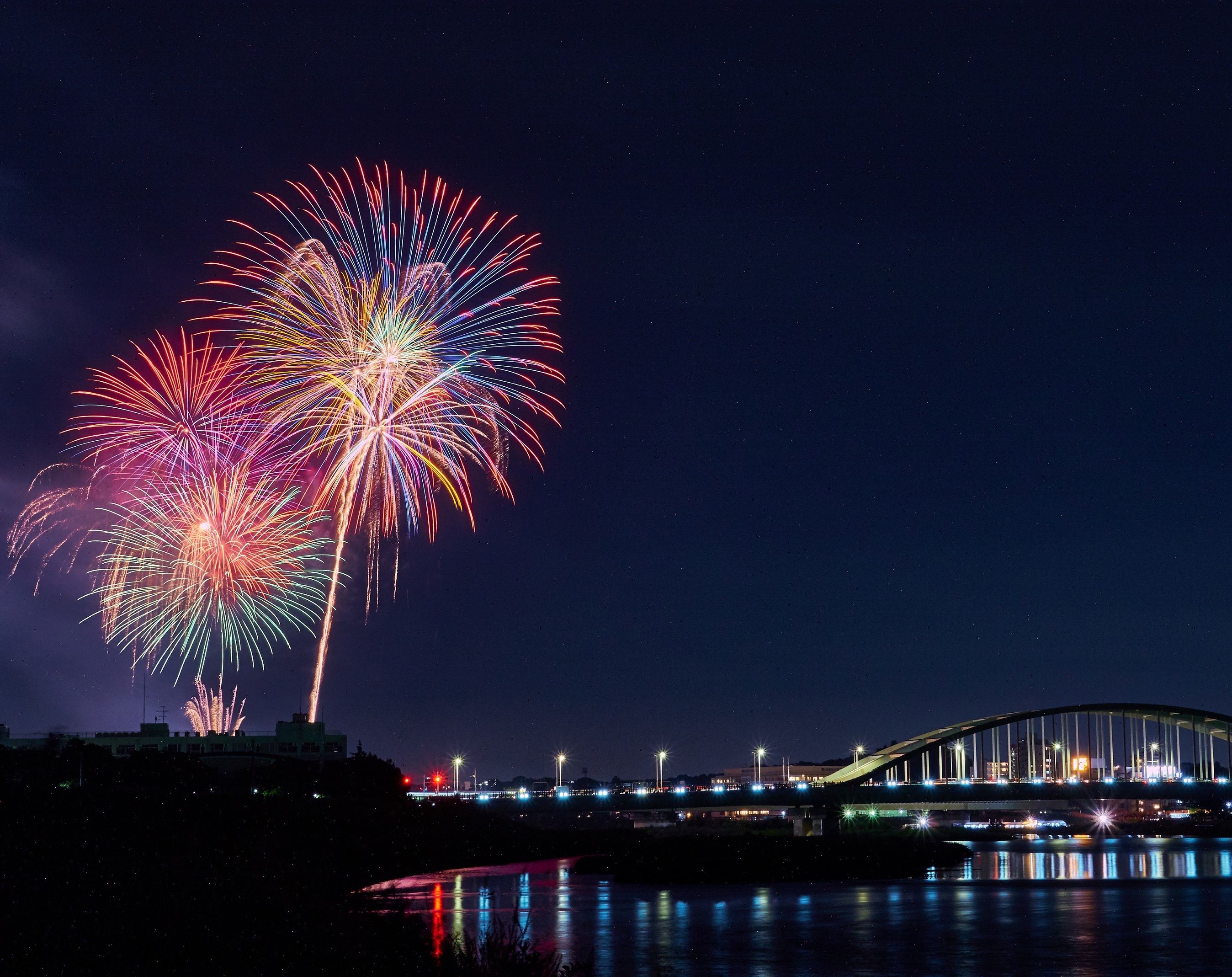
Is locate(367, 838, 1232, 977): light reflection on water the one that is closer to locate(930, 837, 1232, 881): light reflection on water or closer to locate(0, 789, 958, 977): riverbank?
locate(930, 837, 1232, 881): light reflection on water

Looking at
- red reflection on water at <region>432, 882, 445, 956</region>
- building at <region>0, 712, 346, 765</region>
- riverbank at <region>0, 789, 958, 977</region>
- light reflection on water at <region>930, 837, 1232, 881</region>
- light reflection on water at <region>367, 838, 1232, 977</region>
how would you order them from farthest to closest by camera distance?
1. building at <region>0, 712, 346, 765</region>
2. light reflection on water at <region>930, 837, 1232, 881</region>
3. light reflection on water at <region>367, 838, 1232, 977</region>
4. red reflection on water at <region>432, 882, 445, 956</region>
5. riverbank at <region>0, 789, 958, 977</region>

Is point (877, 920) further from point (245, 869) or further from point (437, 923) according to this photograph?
point (245, 869)

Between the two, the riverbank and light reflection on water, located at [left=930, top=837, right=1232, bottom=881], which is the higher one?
the riverbank

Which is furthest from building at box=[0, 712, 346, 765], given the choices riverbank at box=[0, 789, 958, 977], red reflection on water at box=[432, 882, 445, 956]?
red reflection on water at box=[432, 882, 445, 956]

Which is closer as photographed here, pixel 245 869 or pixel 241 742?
pixel 245 869

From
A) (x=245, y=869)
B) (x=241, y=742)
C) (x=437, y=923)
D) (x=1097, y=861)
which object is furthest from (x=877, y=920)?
(x=241, y=742)

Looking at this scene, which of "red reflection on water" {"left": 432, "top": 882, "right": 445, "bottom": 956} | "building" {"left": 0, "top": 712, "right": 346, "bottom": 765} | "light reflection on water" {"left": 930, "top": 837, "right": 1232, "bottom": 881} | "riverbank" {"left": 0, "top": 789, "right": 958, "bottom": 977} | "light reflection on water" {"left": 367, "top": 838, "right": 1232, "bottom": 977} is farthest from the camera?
"building" {"left": 0, "top": 712, "right": 346, "bottom": 765}

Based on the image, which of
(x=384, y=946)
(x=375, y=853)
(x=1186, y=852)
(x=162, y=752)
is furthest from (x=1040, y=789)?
(x=384, y=946)

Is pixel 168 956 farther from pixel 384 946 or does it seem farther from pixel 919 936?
pixel 919 936

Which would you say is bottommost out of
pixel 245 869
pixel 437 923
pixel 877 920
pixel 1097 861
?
pixel 1097 861
